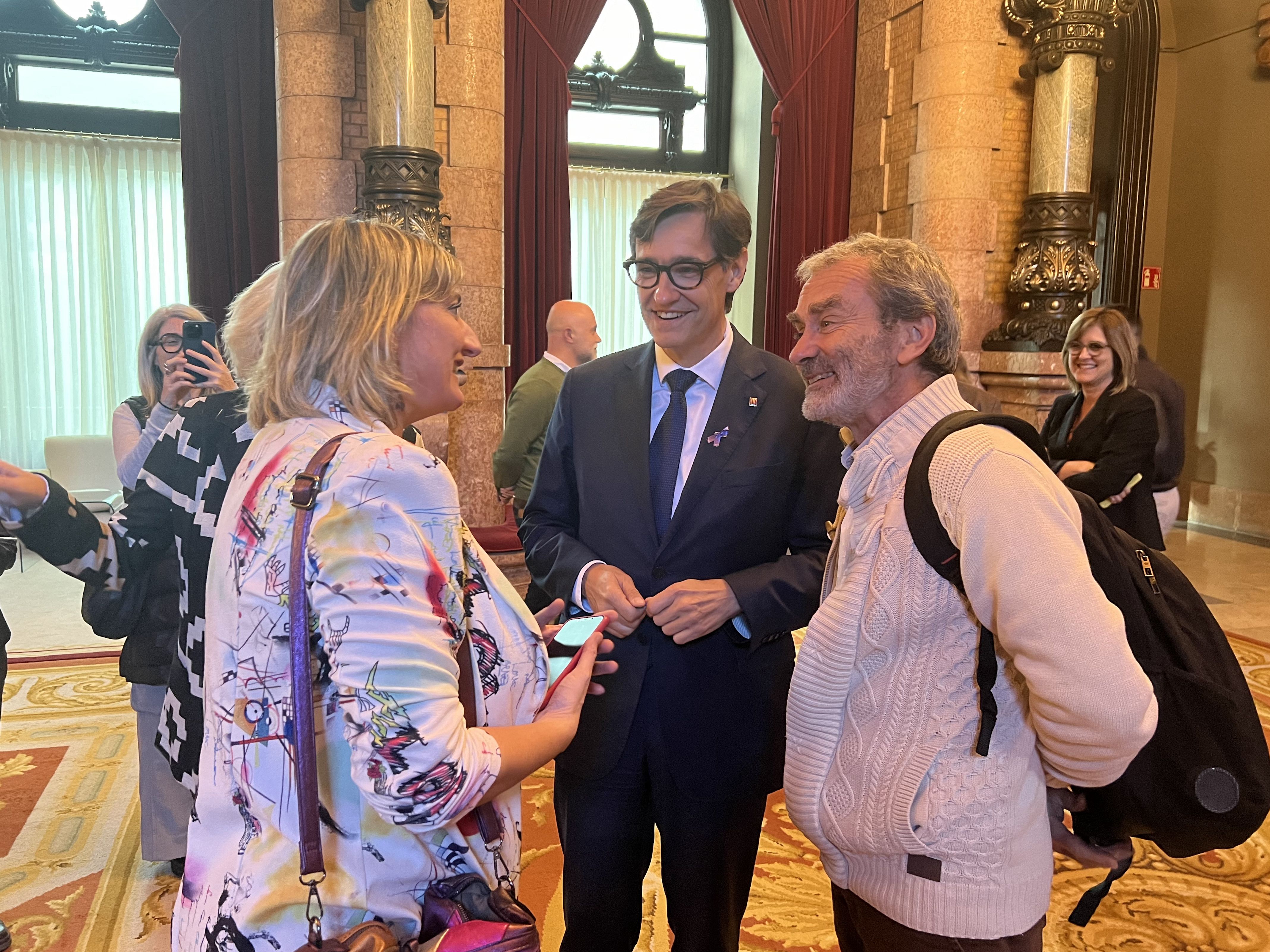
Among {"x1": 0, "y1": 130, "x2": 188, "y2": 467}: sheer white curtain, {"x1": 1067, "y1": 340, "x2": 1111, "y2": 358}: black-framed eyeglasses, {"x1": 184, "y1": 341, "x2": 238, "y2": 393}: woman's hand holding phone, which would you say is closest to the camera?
{"x1": 184, "y1": 341, "x2": 238, "y2": 393}: woman's hand holding phone

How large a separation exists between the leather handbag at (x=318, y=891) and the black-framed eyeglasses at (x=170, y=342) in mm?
2356

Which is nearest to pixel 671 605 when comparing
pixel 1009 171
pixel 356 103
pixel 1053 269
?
pixel 356 103

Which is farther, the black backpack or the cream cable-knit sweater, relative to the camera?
the black backpack

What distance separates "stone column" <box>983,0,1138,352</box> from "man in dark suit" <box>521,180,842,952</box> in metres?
5.94

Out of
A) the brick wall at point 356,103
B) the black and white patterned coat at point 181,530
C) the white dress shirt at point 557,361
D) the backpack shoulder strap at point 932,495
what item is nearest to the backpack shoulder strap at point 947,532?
the backpack shoulder strap at point 932,495

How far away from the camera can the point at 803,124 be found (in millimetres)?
8203

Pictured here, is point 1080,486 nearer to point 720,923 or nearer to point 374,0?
point 720,923

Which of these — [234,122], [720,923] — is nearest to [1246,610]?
[720,923]

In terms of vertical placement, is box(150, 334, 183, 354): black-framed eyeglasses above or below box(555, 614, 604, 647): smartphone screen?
above

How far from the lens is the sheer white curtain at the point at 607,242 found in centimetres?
955

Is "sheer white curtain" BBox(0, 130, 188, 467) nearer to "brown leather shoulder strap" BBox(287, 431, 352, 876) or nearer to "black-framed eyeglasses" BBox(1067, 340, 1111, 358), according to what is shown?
"black-framed eyeglasses" BBox(1067, 340, 1111, 358)

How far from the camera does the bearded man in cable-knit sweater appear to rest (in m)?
1.28

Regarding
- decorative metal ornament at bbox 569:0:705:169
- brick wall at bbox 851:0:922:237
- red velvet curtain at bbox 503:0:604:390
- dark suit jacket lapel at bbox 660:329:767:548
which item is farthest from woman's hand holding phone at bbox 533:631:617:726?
decorative metal ornament at bbox 569:0:705:169

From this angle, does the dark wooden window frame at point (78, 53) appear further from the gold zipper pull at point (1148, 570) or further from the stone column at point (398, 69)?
the gold zipper pull at point (1148, 570)
